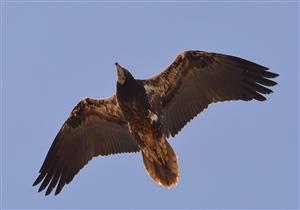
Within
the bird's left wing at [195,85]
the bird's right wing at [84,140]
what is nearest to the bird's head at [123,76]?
the bird's left wing at [195,85]

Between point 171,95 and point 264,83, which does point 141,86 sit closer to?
point 171,95

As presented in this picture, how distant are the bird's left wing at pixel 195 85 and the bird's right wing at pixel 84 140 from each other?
1114mm

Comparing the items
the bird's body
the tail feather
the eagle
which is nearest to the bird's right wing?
the eagle

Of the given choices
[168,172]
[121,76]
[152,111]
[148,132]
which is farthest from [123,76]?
[168,172]

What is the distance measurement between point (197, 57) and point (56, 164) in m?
4.45

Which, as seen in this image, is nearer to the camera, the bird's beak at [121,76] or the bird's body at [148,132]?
the bird's body at [148,132]

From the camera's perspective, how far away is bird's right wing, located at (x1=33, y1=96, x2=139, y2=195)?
2047 centimetres

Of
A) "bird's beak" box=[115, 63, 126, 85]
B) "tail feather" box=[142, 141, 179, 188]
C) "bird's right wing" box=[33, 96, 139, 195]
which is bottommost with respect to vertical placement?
"tail feather" box=[142, 141, 179, 188]

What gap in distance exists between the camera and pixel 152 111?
63.6ft

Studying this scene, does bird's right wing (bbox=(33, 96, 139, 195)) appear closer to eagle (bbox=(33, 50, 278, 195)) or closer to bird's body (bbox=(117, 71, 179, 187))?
eagle (bbox=(33, 50, 278, 195))

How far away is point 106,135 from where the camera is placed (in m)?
20.7

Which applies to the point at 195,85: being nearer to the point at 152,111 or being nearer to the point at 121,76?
the point at 152,111

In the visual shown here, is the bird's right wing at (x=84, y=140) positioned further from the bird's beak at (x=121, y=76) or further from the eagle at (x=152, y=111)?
the bird's beak at (x=121, y=76)

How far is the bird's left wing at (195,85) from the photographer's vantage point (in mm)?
19797
